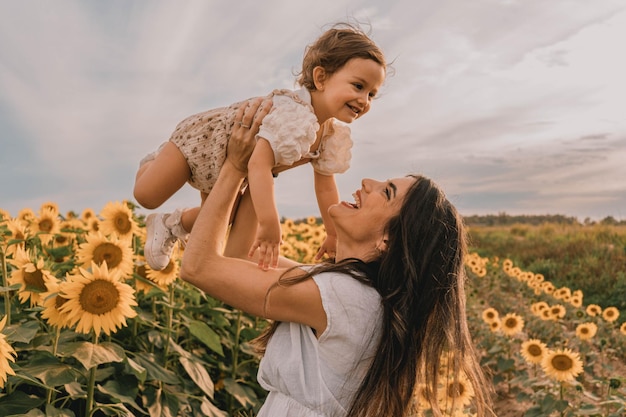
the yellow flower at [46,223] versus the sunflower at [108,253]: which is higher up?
the yellow flower at [46,223]

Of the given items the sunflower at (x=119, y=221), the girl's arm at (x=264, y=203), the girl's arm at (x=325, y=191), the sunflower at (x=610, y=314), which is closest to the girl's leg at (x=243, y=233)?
the girl's arm at (x=264, y=203)

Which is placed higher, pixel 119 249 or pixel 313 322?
→ pixel 119 249

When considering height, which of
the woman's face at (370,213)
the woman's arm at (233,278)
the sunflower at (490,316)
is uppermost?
the woman's face at (370,213)

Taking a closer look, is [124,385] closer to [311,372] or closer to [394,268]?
[311,372]

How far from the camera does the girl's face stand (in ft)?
10.2

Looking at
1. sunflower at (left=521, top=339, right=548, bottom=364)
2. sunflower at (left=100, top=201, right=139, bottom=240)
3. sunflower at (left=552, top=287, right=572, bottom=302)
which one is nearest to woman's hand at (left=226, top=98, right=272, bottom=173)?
sunflower at (left=100, top=201, right=139, bottom=240)

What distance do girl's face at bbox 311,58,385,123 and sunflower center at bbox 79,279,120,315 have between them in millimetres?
1271

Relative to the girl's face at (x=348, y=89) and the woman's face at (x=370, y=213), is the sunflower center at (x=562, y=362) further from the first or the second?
the woman's face at (x=370, y=213)

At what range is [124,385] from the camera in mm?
3098

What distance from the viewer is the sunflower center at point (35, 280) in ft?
10.4

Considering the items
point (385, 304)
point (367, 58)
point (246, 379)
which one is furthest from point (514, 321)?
point (385, 304)

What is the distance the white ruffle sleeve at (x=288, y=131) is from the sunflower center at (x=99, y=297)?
924mm

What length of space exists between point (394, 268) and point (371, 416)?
0.53 meters

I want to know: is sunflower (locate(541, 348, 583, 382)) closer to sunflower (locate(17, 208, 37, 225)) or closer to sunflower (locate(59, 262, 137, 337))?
sunflower (locate(59, 262, 137, 337))
